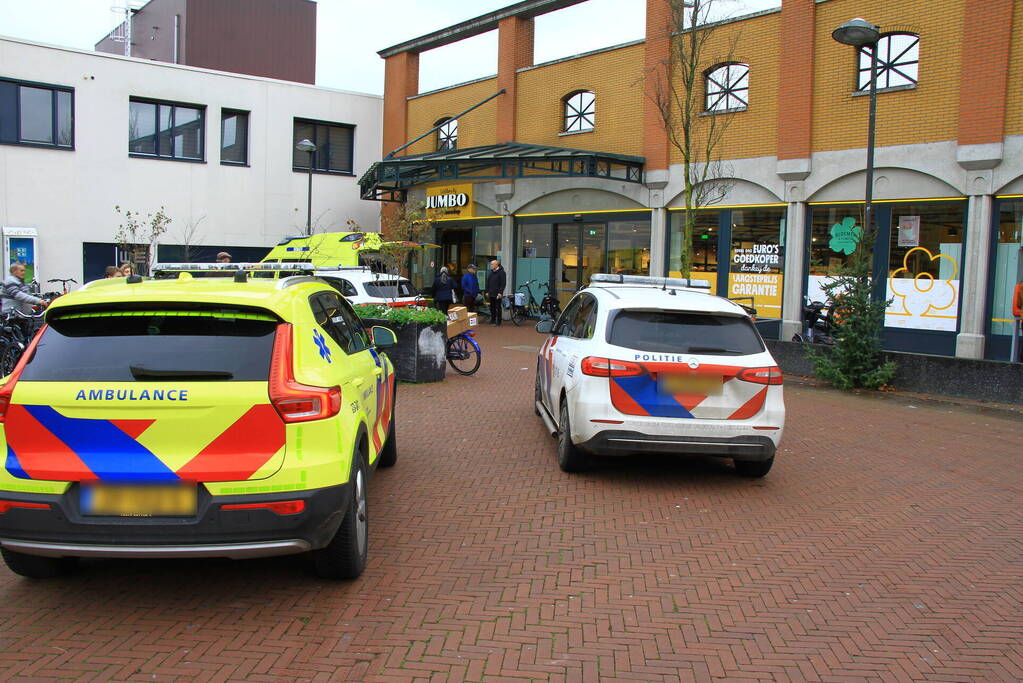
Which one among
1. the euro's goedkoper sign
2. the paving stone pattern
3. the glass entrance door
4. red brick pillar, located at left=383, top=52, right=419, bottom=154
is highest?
red brick pillar, located at left=383, top=52, right=419, bottom=154

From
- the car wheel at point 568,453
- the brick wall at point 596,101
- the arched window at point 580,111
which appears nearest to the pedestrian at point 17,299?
the car wheel at point 568,453

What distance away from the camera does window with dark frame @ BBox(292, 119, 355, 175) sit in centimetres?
2944

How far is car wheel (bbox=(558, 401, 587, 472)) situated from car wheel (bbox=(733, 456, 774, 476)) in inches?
53.5

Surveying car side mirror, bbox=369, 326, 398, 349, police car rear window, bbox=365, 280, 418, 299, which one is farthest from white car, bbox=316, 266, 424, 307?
car side mirror, bbox=369, 326, 398, 349

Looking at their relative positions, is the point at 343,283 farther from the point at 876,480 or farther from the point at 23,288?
the point at 876,480

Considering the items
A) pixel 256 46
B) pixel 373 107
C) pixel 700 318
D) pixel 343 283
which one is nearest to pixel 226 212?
pixel 373 107

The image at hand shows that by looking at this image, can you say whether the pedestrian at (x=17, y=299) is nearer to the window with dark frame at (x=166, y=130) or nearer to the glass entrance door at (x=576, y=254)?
the glass entrance door at (x=576, y=254)

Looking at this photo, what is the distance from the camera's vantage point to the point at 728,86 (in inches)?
770

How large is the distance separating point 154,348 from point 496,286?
1947cm

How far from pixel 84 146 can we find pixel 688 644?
25.9 meters

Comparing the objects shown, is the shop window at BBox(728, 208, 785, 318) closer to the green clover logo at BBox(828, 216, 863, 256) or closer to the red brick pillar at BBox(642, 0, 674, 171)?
the green clover logo at BBox(828, 216, 863, 256)

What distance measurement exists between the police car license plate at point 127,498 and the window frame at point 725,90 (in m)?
17.8

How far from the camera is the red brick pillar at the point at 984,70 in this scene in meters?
15.5

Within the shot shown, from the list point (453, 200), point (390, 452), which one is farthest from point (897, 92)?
point (390, 452)
